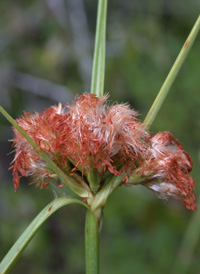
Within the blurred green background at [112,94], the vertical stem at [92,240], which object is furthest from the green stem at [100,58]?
the blurred green background at [112,94]

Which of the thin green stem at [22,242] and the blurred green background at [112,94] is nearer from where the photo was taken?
the thin green stem at [22,242]

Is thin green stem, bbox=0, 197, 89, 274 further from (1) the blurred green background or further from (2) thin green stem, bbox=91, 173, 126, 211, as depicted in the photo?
(1) the blurred green background

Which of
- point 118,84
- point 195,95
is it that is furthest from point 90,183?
point 118,84

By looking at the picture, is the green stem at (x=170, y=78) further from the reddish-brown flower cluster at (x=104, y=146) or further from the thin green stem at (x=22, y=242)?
the thin green stem at (x=22, y=242)

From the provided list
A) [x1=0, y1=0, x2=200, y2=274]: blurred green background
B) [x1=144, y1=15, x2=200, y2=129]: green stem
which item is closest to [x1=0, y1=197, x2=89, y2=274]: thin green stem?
[x1=144, y1=15, x2=200, y2=129]: green stem

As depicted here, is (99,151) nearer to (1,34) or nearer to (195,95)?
(195,95)

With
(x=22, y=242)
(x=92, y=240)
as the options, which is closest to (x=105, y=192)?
(x=92, y=240)

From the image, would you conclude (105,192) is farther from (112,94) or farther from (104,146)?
(112,94)

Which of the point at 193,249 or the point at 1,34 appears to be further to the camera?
the point at 1,34
